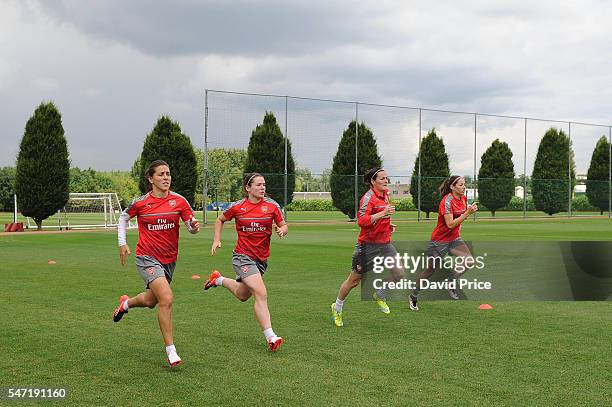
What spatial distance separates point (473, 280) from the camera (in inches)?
440

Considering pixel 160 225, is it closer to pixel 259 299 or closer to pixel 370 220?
pixel 259 299

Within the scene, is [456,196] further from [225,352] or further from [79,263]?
[79,263]

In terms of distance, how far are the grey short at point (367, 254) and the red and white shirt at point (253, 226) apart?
164cm

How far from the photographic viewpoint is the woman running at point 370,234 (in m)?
8.64

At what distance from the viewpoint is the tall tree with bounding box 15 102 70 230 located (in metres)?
34.3

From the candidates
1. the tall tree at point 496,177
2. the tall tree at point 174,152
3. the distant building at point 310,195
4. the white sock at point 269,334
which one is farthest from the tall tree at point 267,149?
the white sock at point 269,334

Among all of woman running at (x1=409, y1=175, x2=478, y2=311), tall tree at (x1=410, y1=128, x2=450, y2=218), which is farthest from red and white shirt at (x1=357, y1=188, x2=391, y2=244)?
tall tree at (x1=410, y1=128, x2=450, y2=218)

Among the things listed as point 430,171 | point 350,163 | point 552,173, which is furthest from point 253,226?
point 552,173

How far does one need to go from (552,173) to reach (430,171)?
37.1 feet

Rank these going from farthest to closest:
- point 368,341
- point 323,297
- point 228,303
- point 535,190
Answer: point 535,190 < point 323,297 < point 228,303 < point 368,341

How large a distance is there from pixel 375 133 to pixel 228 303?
120ft

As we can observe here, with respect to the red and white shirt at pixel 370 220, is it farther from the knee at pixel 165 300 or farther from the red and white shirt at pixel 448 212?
the knee at pixel 165 300

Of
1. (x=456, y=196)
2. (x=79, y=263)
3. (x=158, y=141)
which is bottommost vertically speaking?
(x=79, y=263)

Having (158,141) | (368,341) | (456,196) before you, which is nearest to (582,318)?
(456,196)
